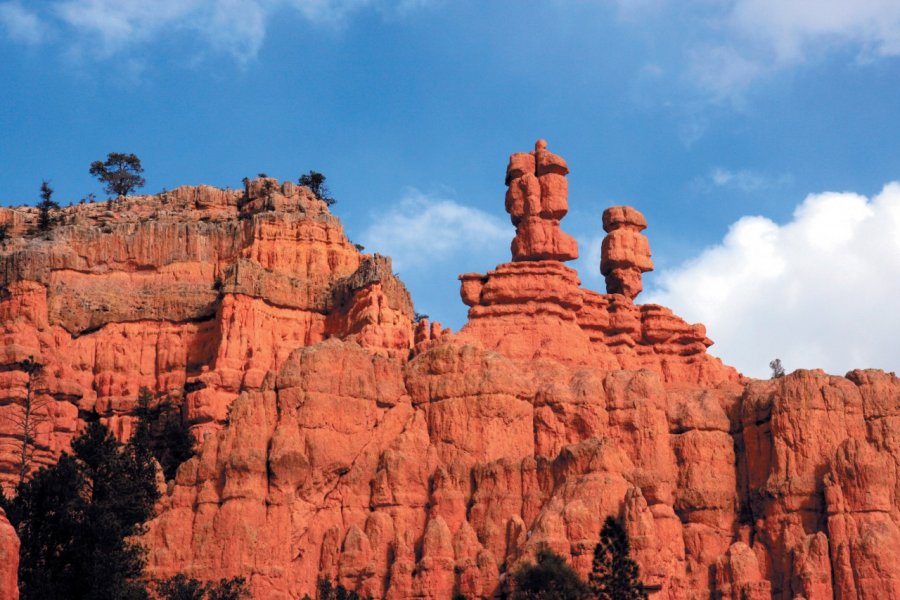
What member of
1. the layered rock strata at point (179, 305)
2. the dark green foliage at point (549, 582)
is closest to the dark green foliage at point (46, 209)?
the layered rock strata at point (179, 305)

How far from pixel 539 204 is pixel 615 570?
2511 cm

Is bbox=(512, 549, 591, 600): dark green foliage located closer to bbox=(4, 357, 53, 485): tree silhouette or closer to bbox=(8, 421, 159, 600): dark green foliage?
bbox=(8, 421, 159, 600): dark green foliage

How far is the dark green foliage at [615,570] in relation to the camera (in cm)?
5350

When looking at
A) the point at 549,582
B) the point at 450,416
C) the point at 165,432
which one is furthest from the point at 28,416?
the point at 549,582

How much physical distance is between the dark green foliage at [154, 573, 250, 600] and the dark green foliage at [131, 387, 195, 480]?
10.7 meters

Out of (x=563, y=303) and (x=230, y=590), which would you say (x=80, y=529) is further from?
(x=563, y=303)

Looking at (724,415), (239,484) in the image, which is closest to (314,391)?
(239,484)

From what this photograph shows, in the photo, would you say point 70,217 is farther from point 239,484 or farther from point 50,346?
point 239,484

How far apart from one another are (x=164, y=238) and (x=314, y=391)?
19.1 metres

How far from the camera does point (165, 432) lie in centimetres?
7150

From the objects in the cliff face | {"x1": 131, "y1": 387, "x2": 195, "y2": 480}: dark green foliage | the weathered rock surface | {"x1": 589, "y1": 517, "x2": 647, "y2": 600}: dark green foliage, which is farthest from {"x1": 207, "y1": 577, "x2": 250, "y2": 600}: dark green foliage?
the weathered rock surface

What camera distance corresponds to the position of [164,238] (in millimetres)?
80000

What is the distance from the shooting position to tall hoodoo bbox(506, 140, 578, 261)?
7494 centimetres

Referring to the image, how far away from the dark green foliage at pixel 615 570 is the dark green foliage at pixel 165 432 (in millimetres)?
19840
